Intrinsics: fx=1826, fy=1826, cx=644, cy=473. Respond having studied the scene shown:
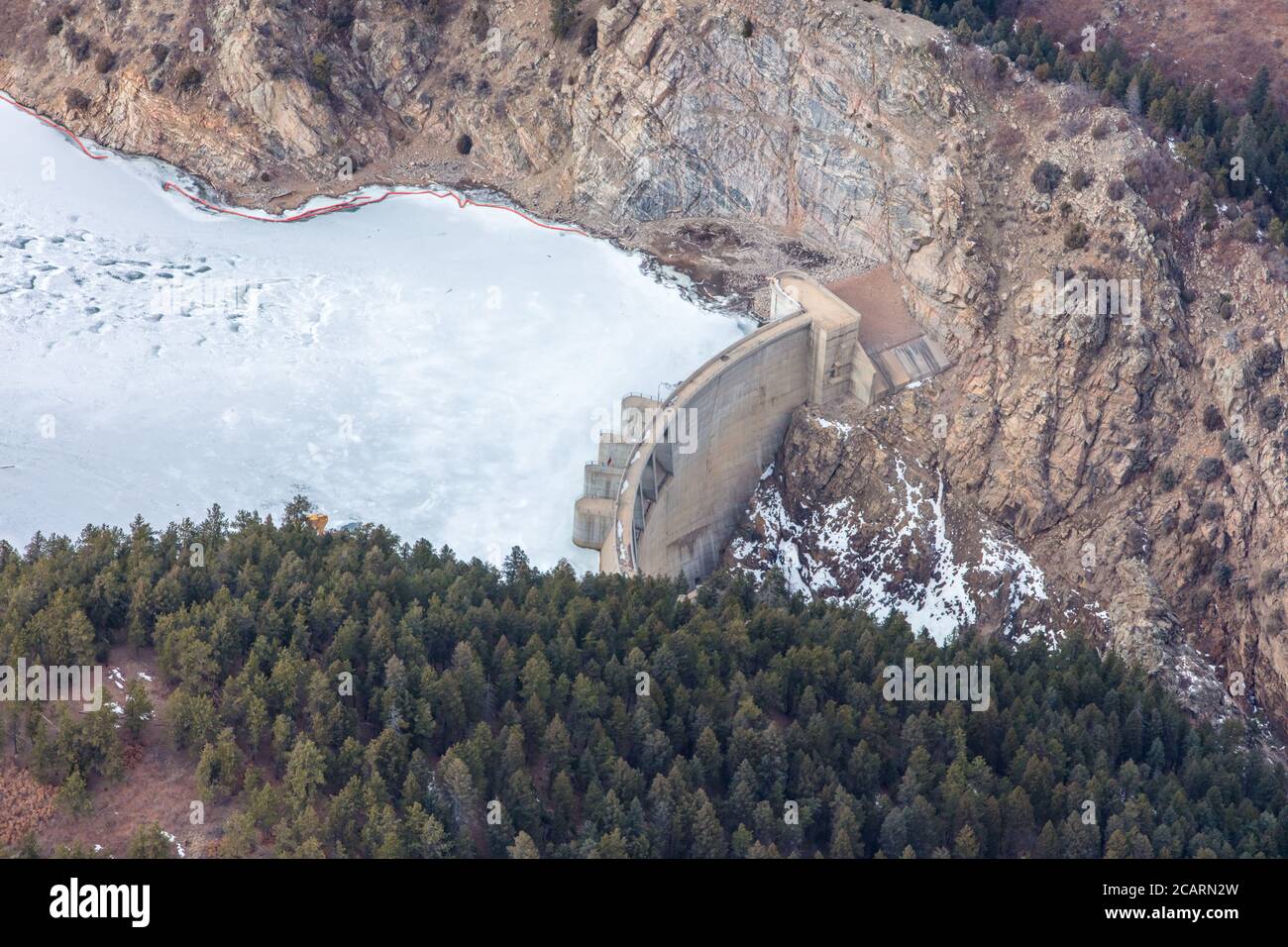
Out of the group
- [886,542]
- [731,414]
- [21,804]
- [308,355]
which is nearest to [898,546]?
[886,542]

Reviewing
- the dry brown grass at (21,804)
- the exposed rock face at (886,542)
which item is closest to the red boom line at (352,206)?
the exposed rock face at (886,542)

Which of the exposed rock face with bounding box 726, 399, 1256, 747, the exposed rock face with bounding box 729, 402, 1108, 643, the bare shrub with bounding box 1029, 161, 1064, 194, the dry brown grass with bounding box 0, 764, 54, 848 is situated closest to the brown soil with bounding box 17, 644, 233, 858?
the dry brown grass with bounding box 0, 764, 54, 848

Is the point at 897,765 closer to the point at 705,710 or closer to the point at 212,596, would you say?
the point at 705,710

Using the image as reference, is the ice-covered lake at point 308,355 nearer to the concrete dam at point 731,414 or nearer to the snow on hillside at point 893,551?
the concrete dam at point 731,414

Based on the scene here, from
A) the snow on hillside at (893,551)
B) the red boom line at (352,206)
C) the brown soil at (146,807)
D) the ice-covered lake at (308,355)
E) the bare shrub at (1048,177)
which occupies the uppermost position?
the red boom line at (352,206)

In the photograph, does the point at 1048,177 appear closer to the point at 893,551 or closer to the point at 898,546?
the point at 898,546
